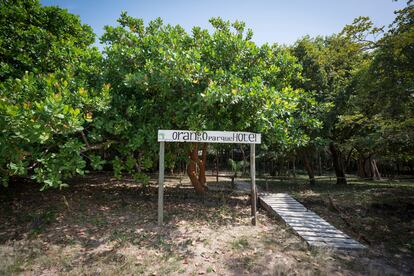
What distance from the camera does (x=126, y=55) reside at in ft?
24.4

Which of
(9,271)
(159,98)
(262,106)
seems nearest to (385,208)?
(262,106)

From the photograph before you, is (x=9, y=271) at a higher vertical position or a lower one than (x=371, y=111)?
lower

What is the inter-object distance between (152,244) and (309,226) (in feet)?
14.5

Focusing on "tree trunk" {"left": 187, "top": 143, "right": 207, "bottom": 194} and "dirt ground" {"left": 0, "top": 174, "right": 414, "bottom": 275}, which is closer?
"dirt ground" {"left": 0, "top": 174, "right": 414, "bottom": 275}

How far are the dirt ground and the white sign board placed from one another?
2375 millimetres

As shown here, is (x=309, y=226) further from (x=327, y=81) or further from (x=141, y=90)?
(x=327, y=81)

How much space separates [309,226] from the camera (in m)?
6.80

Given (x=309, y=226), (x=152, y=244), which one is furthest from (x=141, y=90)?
(x=309, y=226)

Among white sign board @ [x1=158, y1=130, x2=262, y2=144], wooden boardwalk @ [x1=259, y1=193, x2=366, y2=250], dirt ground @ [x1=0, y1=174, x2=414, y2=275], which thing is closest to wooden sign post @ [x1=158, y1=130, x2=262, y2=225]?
white sign board @ [x1=158, y1=130, x2=262, y2=144]

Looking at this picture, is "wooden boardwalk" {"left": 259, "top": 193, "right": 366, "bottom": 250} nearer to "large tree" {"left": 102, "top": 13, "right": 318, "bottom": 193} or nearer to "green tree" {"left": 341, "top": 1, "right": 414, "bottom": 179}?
"large tree" {"left": 102, "top": 13, "right": 318, "bottom": 193}

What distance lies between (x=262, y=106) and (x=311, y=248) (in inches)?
150

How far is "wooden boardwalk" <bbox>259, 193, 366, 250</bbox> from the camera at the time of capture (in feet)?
18.7

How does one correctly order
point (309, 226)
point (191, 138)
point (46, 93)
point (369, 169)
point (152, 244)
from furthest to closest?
point (369, 169) < point (309, 226) < point (191, 138) < point (46, 93) < point (152, 244)

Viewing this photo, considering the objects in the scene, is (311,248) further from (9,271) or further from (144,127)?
(9,271)
